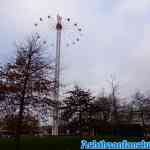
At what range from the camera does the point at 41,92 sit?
22516mm

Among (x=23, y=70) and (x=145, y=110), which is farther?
(x=145, y=110)

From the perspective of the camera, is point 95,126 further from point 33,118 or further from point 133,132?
point 33,118

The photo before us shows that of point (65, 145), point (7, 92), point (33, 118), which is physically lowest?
point (65, 145)

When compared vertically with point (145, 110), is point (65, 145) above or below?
below

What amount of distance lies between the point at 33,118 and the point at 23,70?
10.1 feet

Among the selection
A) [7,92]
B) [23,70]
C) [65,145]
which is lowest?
[65,145]

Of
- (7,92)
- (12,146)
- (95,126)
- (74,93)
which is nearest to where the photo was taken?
(7,92)

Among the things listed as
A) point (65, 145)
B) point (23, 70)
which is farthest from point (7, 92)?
point (65, 145)

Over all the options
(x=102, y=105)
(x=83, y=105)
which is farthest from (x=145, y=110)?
(x=83, y=105)

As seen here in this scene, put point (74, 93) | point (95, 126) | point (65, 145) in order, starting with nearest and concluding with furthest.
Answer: point (65, 145), point (95, 126), point (74, 93)

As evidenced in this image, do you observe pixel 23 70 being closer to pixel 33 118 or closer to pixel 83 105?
Answer: pixel 33 118

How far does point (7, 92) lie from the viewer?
877 inches

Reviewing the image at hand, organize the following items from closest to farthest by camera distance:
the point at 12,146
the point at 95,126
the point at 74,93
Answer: the point at 12,146
the point at 95,126
the point at 74,93

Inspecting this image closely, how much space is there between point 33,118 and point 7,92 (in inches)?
89.9
